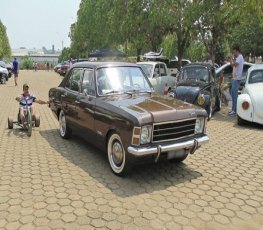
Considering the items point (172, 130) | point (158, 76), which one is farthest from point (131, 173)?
point (158, 76)

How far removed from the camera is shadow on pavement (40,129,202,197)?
5.04 meters

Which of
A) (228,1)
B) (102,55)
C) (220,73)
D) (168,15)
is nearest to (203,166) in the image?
(220,73)

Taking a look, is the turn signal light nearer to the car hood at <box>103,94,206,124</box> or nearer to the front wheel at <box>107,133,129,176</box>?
the car hood at <box>103,94,206,124</box>

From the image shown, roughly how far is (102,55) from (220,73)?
51.5 ft

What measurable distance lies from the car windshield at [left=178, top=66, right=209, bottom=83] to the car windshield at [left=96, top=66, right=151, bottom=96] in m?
5.00

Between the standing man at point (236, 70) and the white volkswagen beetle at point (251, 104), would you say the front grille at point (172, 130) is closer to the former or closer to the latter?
the white volkswagen beetle at point (251, 104)

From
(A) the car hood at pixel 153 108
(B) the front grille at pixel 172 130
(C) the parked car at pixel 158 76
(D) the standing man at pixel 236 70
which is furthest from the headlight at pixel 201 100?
(B) the front grille at pixel 172 130

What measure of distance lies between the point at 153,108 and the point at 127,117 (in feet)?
1.64

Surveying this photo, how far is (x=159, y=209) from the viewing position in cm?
436

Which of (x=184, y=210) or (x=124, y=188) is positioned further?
(x=124, y=188)

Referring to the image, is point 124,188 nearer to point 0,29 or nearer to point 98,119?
point 98,119

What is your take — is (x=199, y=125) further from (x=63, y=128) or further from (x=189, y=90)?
(x=189, y=90)

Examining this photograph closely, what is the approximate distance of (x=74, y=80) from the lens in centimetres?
732

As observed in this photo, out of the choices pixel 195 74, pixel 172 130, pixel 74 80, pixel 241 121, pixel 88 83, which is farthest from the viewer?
pixel 195 74
